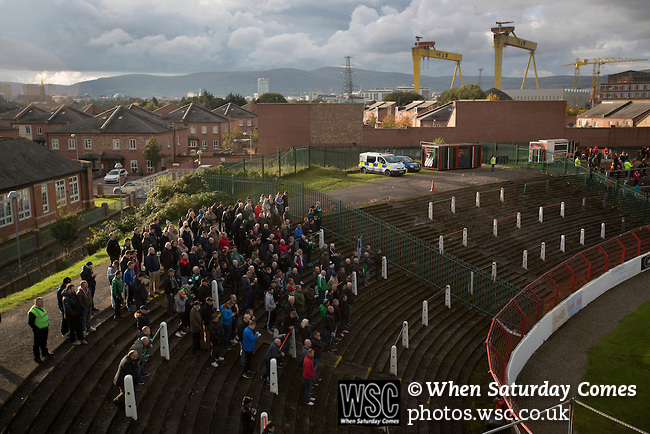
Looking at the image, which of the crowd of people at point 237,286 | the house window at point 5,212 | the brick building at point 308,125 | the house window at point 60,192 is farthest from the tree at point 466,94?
the crowd of people at point 237,286

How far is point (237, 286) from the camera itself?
14430 mm

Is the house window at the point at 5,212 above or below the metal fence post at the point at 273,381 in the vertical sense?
above

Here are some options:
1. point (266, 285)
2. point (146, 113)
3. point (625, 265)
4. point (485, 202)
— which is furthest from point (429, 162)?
point (146, 113)

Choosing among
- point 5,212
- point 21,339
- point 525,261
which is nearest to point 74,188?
point 5,212

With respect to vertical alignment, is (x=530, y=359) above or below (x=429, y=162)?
below

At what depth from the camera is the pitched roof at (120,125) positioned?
193ft

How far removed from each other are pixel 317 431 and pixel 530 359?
26.1ft

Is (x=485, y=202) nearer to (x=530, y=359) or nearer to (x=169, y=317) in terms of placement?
(x=530, y=359)

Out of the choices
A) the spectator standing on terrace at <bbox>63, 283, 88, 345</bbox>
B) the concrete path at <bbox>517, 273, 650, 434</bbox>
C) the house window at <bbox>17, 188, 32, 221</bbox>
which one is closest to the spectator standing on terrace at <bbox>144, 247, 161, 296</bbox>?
the spectator standing on terrace at <bbox>63, 283, 88, 345</bbox>

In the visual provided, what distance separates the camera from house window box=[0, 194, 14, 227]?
2597cm

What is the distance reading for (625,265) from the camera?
75.9ft

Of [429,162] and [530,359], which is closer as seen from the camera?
[530,359]

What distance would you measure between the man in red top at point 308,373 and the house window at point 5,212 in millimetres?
20989

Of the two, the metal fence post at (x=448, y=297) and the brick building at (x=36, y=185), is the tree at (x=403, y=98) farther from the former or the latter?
the metal fence post at (x=448, y=297)
